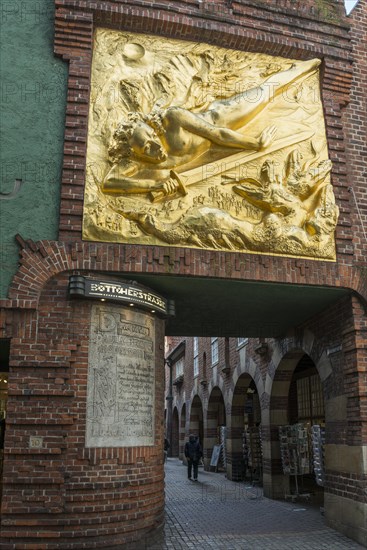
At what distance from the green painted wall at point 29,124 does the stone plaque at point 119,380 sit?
1602 millimetres

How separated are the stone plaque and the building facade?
0.10 feet

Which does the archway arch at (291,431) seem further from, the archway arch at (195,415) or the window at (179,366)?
the window at (179,366)

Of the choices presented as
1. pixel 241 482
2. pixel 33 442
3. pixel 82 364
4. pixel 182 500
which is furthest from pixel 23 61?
pixel 241 482

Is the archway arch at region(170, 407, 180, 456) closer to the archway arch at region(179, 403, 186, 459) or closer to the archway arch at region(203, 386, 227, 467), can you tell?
the archway arch at region(179, 403, 186, 459)

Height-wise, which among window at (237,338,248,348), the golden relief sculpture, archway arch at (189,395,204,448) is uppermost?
the golden relief sculpture

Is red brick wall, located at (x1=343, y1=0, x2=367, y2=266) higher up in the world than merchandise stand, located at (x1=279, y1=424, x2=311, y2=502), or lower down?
higher up

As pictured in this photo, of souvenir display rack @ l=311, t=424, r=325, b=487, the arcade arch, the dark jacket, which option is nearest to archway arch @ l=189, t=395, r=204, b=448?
the arcade arch

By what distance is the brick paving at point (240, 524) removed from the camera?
841 cm

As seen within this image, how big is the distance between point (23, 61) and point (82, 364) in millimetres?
5315

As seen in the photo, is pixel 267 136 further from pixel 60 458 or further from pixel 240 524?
pixel 240 524

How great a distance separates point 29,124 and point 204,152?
9.84 ft

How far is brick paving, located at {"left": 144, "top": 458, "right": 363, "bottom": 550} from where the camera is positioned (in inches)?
331

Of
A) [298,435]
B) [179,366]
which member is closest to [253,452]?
[298,435]

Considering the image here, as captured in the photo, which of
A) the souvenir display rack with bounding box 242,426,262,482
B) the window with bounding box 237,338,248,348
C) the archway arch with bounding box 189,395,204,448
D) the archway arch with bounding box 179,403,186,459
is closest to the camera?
the souvenir display rack with bounding box 242,426,262,482
